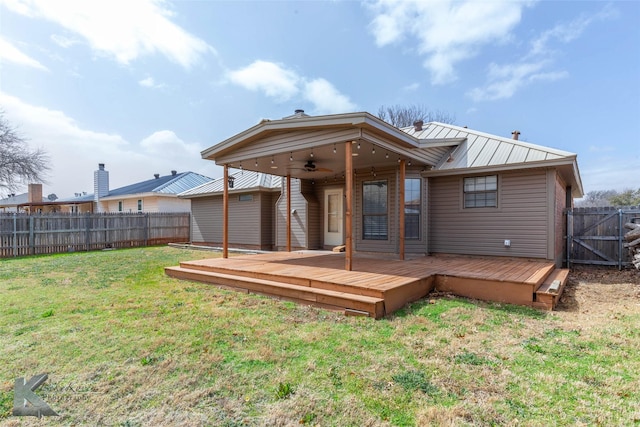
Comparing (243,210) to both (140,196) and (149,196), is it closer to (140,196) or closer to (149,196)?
(149,196)

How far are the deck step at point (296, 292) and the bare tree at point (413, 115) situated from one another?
834 inches

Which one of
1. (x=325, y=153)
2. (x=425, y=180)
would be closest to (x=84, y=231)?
(x=325, y=153)

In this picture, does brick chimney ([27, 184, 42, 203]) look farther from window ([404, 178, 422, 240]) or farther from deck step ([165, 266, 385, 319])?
window ([404, 178, 422, 240])

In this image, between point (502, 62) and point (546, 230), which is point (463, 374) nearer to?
point (546, 230)

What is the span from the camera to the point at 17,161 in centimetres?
1870

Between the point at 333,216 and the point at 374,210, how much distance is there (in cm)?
175

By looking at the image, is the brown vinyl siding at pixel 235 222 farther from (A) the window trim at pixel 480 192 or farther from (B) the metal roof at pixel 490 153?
(A) the window trim at pixel 480 192

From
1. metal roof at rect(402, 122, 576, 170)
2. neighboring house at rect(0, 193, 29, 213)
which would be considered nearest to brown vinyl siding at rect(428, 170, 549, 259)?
metal roof at rect(402, 122, 576, 170)

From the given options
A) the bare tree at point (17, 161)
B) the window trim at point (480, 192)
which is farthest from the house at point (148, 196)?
the window trim at point (480, 192)

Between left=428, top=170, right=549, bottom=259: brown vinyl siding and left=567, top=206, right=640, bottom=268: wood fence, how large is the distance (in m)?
2.58

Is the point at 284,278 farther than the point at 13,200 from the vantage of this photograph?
No

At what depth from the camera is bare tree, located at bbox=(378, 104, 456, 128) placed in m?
24.4

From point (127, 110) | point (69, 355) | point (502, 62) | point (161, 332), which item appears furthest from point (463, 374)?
point (502, 62)

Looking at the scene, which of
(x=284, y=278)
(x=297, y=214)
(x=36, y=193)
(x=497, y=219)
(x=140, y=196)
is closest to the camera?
(x=284, y=278)
